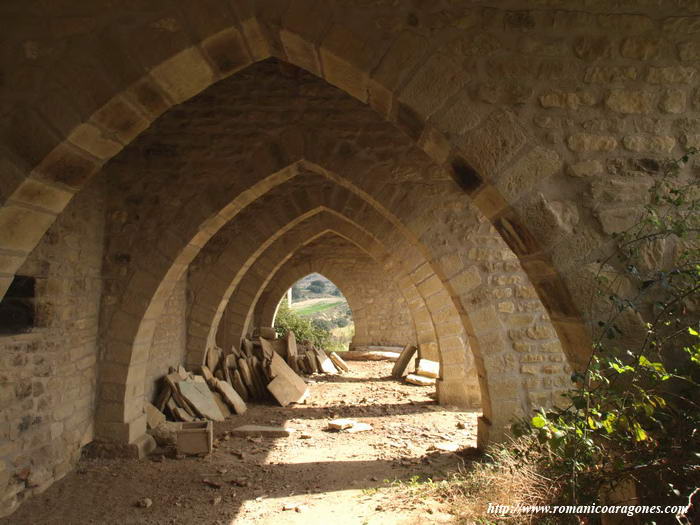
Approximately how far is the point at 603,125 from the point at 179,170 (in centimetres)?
392

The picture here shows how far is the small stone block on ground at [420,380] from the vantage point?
8.18 m

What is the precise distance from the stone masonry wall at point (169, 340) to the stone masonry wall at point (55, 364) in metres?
1.09

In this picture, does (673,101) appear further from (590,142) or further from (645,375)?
(645,375)

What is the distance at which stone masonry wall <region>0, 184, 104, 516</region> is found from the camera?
3.37m

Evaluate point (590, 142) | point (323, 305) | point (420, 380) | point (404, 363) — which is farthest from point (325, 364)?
point (323, 305)

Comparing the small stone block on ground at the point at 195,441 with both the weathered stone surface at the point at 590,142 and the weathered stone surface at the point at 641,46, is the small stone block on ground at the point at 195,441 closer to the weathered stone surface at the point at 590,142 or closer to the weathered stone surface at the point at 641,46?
the weathered stone surface at the point at 590,142

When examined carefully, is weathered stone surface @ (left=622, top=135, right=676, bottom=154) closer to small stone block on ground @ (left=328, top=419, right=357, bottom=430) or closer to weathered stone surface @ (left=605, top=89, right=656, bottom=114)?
weathered stone surface @ (left=605, top=89, right=656, bottom=114)

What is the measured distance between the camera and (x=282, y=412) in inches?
252

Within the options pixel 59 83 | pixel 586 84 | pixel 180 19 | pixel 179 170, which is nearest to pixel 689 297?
pixel 586 84

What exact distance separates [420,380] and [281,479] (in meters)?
4.57

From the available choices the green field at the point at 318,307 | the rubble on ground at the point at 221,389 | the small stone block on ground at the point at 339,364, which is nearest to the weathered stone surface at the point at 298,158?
the rubble on ground at the point at 221,389

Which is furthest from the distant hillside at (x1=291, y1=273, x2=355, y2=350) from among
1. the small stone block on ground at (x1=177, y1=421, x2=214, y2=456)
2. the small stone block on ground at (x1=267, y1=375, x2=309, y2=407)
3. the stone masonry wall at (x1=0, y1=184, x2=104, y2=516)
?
the stone masonry wall at (x1=0, y1=184, x2=104, y2=516)

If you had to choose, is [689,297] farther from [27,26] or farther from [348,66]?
[27,26]

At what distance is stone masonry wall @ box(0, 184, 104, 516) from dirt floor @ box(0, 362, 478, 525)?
0.22m
